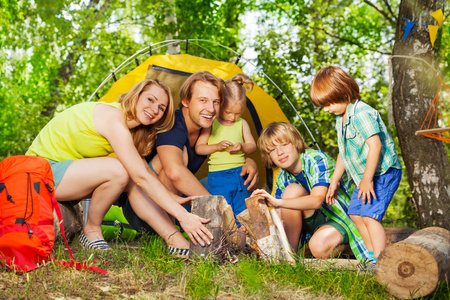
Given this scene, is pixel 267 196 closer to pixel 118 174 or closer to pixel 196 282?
pixel 196 282

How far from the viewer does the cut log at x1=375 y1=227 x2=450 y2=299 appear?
6.20ft

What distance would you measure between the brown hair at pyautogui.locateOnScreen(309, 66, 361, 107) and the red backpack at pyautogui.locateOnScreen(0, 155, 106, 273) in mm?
1599

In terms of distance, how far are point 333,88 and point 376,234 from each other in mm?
880

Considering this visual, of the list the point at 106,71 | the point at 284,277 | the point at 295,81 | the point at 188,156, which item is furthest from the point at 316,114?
the point at 106,71

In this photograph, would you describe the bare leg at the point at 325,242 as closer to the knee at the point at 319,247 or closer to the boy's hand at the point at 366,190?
the knee at the point at 319,247

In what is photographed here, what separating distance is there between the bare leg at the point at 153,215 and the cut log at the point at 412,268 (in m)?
1.17

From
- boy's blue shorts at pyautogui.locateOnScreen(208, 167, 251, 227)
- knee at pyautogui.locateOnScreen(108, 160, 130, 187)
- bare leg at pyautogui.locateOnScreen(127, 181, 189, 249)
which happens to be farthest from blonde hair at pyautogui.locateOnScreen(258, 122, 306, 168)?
knee at pyautogui.locateOnScreen(108, 160, 130, 187)

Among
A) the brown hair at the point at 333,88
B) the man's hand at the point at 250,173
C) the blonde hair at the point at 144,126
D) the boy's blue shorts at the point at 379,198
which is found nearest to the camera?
the boy's blue shorts at the point at 379,198

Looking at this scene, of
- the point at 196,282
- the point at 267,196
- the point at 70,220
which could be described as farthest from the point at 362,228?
the point at 70,220

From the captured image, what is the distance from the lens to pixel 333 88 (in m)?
2.65

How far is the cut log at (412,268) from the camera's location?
189 centimetres

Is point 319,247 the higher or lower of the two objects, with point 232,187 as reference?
lower

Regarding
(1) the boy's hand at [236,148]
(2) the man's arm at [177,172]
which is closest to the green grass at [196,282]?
(2) the man's arm at [177,172]

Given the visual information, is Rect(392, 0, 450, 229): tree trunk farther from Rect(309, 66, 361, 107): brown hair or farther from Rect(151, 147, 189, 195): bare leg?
Rect(151, 147, 189, 195): bare leg
